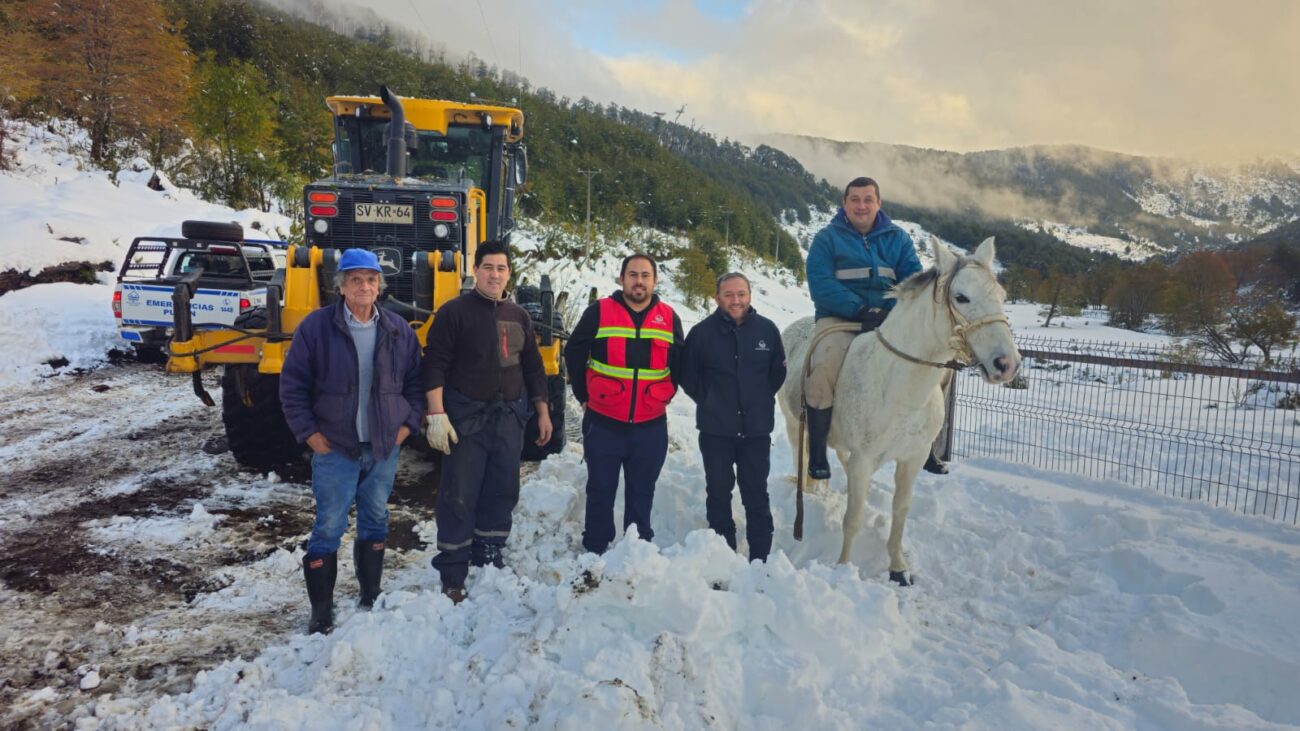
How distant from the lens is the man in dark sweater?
3.36 m

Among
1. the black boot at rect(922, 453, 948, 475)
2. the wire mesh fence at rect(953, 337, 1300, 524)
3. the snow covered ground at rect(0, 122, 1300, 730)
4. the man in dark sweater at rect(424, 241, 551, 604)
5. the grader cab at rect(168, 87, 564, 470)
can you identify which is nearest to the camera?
the snow covered ground at rect(0, 122, 1300, 730)

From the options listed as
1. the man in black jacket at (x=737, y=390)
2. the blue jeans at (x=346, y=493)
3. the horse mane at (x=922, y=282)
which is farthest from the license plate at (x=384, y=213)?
the horse mane at (x=922, y=282)

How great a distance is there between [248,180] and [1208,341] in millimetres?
30272

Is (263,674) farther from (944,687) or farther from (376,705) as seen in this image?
(944,687)

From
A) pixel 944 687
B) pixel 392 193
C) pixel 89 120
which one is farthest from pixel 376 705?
pixel 89 120

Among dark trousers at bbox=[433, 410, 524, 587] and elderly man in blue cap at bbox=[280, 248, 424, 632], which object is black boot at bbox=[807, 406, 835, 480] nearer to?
dark trousers at bbox=[433, 410, 524, 587]

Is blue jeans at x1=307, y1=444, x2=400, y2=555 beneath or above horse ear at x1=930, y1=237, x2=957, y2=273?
beneath

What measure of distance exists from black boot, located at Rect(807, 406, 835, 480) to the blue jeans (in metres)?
2.60

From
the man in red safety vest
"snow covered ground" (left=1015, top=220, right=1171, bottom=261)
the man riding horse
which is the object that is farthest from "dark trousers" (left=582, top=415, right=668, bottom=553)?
"snow covered ground" (left=1015, top=220, right=1171, bottom=261)

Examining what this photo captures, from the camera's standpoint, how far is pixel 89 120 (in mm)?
22109

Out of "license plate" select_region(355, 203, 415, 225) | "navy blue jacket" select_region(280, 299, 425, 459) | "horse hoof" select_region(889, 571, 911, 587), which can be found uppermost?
"license plate" select_region(355, 203, 415, 225)

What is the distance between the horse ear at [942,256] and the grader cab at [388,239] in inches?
122

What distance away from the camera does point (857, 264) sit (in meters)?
4.39

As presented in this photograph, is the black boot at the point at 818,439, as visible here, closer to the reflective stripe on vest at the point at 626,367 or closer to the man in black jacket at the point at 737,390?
the man in black jacket at the point at 737,390
